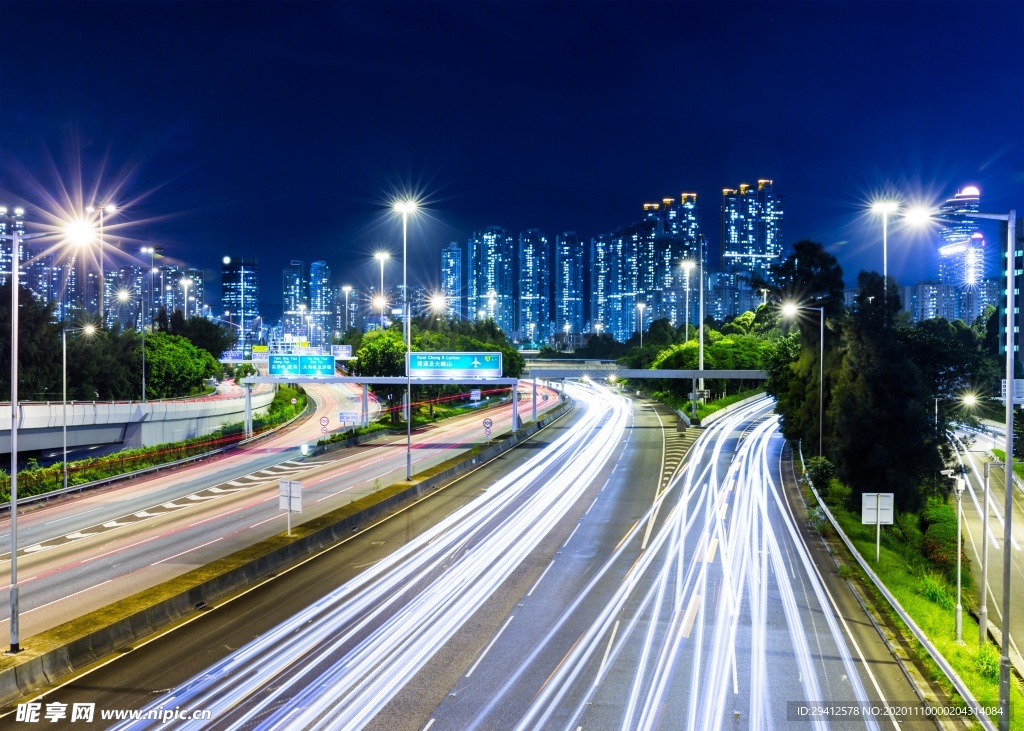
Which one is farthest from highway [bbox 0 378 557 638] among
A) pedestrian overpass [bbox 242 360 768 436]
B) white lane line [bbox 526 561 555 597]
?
white lane line [bbox 526 561 555 597]

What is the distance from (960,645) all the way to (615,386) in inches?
3796

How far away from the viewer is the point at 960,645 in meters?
17.6

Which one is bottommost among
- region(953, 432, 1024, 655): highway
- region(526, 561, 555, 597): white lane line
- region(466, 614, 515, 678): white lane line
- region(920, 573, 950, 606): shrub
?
region(953, 432, 1024, 655): highway

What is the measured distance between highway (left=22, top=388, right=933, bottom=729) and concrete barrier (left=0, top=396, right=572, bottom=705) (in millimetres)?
560

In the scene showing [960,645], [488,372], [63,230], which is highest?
[63,230]

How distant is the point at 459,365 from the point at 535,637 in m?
36.6

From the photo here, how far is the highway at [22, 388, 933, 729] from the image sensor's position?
43.5ft

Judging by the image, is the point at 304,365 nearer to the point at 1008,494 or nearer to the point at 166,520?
the point at 166,520

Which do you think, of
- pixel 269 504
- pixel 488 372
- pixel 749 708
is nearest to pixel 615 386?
pixel 488 372

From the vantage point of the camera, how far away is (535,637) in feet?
54.7

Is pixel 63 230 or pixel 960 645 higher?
pixel 63 230

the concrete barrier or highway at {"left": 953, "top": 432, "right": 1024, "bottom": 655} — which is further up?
the concrete barrier

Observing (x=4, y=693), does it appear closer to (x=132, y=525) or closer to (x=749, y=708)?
(x=749, y=708)

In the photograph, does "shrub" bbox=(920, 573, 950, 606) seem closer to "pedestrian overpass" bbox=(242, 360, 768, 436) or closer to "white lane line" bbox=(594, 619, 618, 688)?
"white lane line" bbox=(594, 619, 618, 688)
